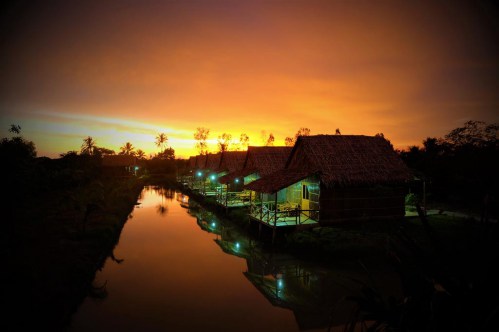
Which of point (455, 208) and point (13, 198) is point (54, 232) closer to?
point (13, 198)

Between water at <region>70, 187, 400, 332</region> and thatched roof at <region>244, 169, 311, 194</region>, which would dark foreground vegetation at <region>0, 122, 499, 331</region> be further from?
thatched roof at <region>244, 169, 311, 194</region>

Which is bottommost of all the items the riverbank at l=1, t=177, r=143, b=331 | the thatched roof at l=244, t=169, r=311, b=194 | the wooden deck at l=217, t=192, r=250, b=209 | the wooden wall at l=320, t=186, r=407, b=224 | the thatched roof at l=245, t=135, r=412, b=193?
the riverbank at l=1, t=177, r=143, b=331

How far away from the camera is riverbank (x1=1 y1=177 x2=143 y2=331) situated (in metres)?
8.19

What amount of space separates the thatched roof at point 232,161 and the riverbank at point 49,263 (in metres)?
16.5

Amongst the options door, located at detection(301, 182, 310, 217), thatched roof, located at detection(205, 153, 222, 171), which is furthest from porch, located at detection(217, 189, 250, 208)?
thatched roof, located at detection(205, 153, 222, 171)

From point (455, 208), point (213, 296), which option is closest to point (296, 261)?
point (213, 296)

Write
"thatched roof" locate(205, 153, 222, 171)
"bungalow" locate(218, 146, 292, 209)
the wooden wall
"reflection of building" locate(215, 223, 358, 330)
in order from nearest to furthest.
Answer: "reflection of building" locate(215, 223, 358, 330)
the wooden wall
"bungalow" locate(218, 146, 292, 209)
"thatched roof" locate(205, 153, 222, 171)

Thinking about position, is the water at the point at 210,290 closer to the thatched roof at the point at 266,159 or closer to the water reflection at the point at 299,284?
the water reflection at the point at 299,284

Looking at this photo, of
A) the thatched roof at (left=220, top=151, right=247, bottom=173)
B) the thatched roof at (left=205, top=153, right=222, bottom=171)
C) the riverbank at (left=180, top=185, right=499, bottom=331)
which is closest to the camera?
the riverbank at (left=180, top=185, right=499, bottom=331)

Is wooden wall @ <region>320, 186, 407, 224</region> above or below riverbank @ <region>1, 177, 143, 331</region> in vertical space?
above

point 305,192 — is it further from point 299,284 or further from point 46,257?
point 46,257

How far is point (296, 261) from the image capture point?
1420 centimetres

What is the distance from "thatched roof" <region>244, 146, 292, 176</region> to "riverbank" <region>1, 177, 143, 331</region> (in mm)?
13127

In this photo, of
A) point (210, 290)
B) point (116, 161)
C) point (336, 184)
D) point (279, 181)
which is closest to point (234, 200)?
point (279, 181)
